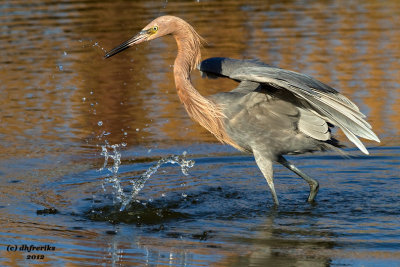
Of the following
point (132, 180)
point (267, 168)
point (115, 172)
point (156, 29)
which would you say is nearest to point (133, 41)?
point (156, 29)

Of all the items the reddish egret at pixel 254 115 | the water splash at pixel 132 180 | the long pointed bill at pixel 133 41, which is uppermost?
the long pointed bill at pixel 133 41

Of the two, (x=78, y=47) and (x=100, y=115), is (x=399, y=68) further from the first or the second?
(x=78, y=47)

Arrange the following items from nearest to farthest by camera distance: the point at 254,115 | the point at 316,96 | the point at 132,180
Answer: the point at 316,96 < the point at 254,115 < the point at 132,180

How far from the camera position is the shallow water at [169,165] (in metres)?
6.17

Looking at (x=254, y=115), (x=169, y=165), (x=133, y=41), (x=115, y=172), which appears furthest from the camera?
(x=169, y=165)

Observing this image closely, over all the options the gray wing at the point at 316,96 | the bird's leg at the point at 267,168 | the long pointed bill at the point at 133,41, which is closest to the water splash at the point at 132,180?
the bird's leg at the point at 267,168

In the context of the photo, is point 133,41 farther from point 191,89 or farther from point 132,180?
point 132,180

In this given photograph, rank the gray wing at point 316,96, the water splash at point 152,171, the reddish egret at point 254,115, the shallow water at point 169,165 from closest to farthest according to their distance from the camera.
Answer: the shallow water at point 169,165 < the gray wing at point 316,96 < the reddish egret at point 254,115 < the water splash at point 152,171

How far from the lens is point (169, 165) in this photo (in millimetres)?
9047

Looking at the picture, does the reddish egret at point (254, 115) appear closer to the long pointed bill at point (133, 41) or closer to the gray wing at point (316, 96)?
the long pointed bill at point (133, 41)

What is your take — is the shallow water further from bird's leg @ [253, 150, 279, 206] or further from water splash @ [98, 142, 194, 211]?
bird's leg @ [253, 150, 279, 206]

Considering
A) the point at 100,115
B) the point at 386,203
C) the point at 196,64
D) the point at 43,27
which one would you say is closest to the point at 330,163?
the point at 386,203

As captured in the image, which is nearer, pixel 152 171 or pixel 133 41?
pixel 133 41

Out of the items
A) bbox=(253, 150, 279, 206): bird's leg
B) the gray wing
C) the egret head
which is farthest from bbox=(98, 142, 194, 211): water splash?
the gray wing
